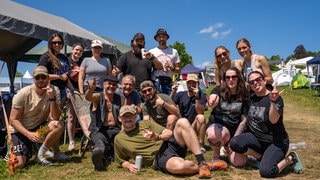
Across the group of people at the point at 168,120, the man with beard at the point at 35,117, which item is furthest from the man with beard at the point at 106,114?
the man with beard at the point at 35,117

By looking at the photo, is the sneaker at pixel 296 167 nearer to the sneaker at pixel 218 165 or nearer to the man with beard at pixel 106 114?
the sneaker at pixel 218 165

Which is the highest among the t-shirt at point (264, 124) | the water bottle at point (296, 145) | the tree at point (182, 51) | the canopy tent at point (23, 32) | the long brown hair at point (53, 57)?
the tree at point (182, 51)

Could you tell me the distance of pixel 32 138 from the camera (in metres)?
4.48

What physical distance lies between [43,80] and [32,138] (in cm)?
74

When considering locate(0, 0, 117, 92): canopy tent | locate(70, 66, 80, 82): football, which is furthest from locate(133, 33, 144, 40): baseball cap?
locate(0, 0, 117, 92): canopy tent

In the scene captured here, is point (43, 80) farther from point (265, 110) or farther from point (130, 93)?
point (265, 110)

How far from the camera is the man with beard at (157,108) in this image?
4.54 m

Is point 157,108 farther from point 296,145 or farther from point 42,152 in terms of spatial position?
point 296,145

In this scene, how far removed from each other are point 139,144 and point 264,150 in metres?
1.48

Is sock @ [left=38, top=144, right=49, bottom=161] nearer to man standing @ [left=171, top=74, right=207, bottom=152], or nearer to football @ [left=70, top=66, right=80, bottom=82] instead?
football @ [left=70, top=66, right=80, bottom=82]

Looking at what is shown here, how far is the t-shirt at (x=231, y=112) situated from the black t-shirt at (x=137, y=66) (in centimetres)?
152

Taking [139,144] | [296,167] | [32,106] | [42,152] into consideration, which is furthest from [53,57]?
[296,167]

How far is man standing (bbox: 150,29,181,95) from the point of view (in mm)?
5860

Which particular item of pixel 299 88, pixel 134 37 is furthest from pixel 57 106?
pixel 299 88
